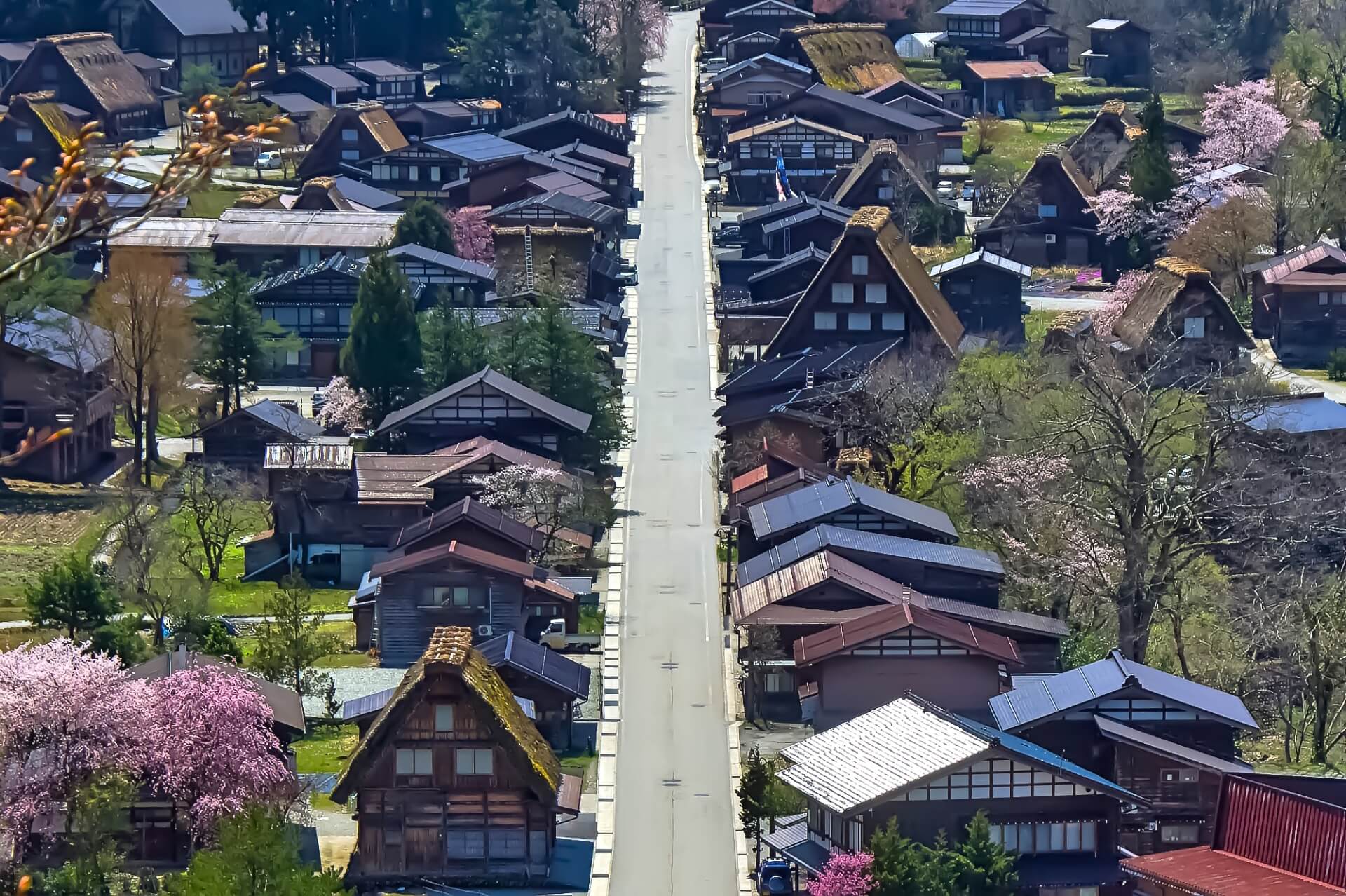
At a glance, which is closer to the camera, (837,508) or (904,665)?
(904,665)

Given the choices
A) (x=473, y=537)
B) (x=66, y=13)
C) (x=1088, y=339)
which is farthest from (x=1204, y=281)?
(x=66, y=13)

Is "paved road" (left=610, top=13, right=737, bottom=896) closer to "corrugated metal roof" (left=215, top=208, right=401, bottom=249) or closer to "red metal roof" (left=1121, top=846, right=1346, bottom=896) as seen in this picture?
"red metal roof" (left=1121, top=846, right=1346, bottom=896)

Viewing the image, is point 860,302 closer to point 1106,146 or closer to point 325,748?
point 1106,146

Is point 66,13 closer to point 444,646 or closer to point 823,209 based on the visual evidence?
point 823,209

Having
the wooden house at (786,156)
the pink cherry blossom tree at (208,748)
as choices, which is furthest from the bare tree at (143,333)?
the wooden house at (786,156)

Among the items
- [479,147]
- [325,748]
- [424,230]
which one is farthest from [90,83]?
[325,748]

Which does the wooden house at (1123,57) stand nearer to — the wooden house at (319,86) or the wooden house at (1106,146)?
the wooden house at (1106,146)
